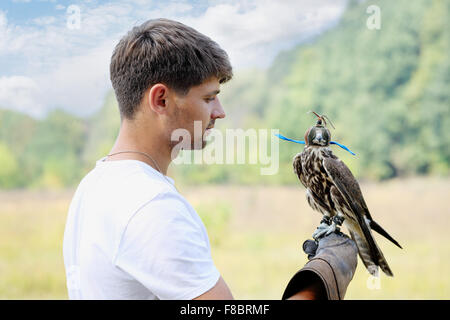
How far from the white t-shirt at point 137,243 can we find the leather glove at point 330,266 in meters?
0.29

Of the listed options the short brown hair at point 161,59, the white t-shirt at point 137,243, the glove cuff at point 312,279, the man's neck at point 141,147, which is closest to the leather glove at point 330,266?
the glove cuff at point 312,279

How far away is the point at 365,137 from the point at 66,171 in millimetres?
4982

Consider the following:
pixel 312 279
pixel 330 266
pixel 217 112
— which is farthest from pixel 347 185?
pixel 217 112

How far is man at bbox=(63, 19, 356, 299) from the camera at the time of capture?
0.83m

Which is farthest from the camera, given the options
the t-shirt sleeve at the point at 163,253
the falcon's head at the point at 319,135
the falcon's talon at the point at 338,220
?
the falcon's talon at the point at 338,220

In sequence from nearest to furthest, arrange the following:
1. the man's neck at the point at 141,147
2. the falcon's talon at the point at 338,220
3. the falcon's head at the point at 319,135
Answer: the man's neck at the point at 141,147, the falcon's head at the point at 319,135, the falcon's talon at the point at 338,220

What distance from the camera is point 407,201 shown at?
7.70 m

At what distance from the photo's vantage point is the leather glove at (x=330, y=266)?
1086mm

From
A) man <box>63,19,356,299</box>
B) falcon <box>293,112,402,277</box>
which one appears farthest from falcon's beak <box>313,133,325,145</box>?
man <box>63,19,356,299</box>

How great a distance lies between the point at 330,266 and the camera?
3.91 ft

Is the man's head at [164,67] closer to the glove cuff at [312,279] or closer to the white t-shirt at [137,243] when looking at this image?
the white t-shirt at [137,243]

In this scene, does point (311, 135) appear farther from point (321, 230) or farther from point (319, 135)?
point (321, 230)

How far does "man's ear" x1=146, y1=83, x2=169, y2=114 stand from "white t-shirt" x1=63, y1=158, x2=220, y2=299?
15 centimetres

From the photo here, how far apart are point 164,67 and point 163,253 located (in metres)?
0.42
